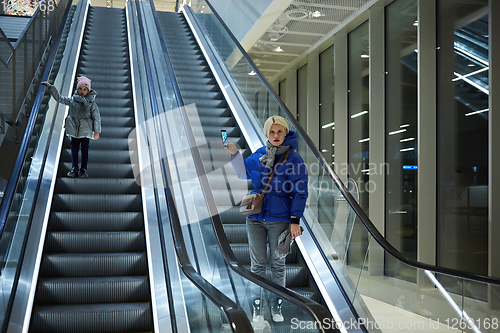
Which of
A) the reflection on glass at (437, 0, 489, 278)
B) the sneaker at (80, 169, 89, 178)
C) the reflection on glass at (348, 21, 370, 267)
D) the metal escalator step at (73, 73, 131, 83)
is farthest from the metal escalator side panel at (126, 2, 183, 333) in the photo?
the reflection on glass at (348, 21, 370, 267)

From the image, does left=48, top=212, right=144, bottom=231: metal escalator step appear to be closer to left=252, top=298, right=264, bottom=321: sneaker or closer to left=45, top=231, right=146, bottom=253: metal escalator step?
left=45, top=231, right=146, bottom=253: metal escalator step

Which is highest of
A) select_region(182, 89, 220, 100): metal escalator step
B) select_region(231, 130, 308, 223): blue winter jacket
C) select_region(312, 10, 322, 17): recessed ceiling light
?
select_region(312, 10, 322, 17): recessed ceiling light

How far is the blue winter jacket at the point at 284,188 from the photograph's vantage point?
390cm

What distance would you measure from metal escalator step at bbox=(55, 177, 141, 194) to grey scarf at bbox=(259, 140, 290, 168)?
3.01m

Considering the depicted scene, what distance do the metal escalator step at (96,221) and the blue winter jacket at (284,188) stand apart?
2328 mm

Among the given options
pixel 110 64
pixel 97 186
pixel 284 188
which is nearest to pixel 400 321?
pixel 284 188

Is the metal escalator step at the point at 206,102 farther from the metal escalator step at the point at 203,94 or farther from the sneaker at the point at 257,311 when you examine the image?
the sneaker at the point at 257,311

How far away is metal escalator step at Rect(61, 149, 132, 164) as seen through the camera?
7.26 meters

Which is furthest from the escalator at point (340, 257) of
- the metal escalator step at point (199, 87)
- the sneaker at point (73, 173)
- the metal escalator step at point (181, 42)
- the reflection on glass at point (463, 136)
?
the metal escalator step at point (181, 42)

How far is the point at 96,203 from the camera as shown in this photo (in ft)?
19.8

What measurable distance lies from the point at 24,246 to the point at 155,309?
4.56 feet

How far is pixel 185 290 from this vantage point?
12.6 feet

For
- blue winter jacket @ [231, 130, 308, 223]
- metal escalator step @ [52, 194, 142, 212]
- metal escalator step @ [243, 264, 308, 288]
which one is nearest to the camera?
blue winter jacket @ [231, 130, 308, 223]

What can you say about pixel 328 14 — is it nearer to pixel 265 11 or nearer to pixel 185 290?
pixel 265 11
